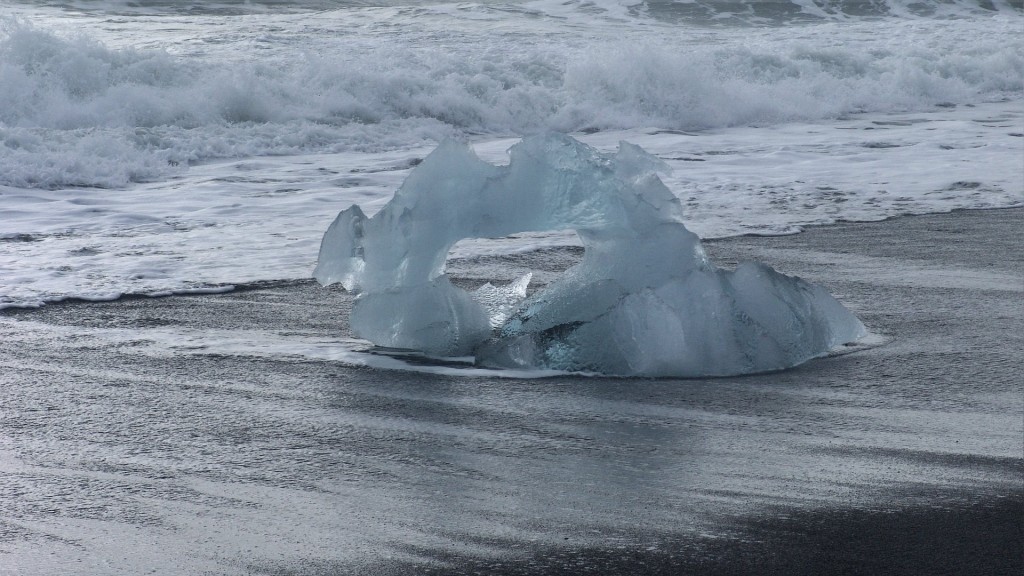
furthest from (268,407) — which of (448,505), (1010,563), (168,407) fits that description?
(1010,563)

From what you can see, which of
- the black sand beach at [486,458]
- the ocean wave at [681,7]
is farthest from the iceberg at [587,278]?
the ocean wave at [681,7]

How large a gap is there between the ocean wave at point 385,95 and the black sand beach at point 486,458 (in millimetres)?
5266

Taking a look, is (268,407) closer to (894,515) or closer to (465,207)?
(465,207)

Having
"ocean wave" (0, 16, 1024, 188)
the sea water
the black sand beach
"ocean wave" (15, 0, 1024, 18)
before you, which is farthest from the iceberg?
"ocean wave" (15, 0, 1024, 18)

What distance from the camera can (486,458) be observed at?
11.5 ft

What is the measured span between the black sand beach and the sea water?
1645 millimetres

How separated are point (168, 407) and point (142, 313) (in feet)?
4.71

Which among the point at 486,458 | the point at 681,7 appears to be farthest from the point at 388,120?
the point at 681,7

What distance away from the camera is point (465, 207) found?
175 inches

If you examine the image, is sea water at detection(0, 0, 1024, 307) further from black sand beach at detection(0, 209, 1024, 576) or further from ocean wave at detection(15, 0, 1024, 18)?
black sand beach at detection(0, 209, 1024, 576)

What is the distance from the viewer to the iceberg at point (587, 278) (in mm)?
4348

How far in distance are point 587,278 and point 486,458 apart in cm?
129

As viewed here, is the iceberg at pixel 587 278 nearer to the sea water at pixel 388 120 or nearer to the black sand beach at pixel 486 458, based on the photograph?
the black sand beach at pixel 486 458

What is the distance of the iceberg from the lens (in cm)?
435
